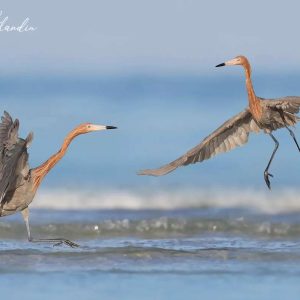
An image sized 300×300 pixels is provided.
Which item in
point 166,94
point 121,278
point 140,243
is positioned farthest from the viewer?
point 166,94

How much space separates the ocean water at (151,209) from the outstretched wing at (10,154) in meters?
0.84

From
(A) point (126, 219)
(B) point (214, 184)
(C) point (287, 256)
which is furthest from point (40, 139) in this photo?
(C) point (287, 256)

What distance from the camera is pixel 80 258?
15445 millimetres

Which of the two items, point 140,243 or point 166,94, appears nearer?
point 140,243

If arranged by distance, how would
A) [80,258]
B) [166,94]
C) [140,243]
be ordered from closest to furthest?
[80,258], [140,243], [166,94]

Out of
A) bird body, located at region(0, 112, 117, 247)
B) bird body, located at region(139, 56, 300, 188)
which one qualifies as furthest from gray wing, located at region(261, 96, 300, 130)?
bird body, located at region(0, 112, 117, 247)

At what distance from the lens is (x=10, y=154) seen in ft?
49.0

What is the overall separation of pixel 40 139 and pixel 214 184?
191 inches

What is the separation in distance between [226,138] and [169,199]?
2713mm

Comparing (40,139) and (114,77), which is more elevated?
(114,77)

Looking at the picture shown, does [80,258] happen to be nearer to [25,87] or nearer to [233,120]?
[233,120]

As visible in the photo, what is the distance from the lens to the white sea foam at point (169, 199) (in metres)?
19.9

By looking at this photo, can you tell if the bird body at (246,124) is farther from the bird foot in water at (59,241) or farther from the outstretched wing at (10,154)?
the outstretched wing at (10,154)

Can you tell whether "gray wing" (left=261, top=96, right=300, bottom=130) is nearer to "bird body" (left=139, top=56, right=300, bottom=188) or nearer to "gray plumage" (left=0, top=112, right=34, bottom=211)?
A: "bird body" (left=139, top=56, right=300, bottom=188)
